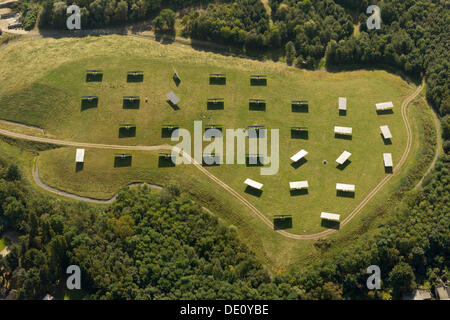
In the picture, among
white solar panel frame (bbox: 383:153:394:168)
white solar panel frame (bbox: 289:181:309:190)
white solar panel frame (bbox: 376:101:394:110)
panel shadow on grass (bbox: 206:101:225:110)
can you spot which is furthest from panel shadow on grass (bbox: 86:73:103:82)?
white solar panel frame (bbox: 383:153:394:168)

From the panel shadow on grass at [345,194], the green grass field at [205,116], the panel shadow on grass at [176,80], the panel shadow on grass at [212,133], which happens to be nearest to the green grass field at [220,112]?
the green grass field at [205,116]

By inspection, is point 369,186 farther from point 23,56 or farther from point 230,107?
point 23,56

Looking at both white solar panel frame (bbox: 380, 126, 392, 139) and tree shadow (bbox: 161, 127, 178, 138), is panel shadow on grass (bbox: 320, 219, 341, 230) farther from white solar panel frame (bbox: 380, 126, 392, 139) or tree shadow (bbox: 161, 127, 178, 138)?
tree shadow (bbox: 161, 127, 178, 138)

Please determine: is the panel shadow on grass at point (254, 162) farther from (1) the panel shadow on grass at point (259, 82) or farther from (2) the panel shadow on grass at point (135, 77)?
(2) the panel shadow on grass at point (135, 77)

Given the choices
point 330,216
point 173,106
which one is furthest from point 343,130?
point 173,106

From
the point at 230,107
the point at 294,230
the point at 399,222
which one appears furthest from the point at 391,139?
the point at 230,107

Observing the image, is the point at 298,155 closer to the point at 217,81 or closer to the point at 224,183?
the point at 224,183

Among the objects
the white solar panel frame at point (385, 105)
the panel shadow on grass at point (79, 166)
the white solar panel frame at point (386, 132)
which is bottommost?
the panel shadow on grass at point (79, 166)
